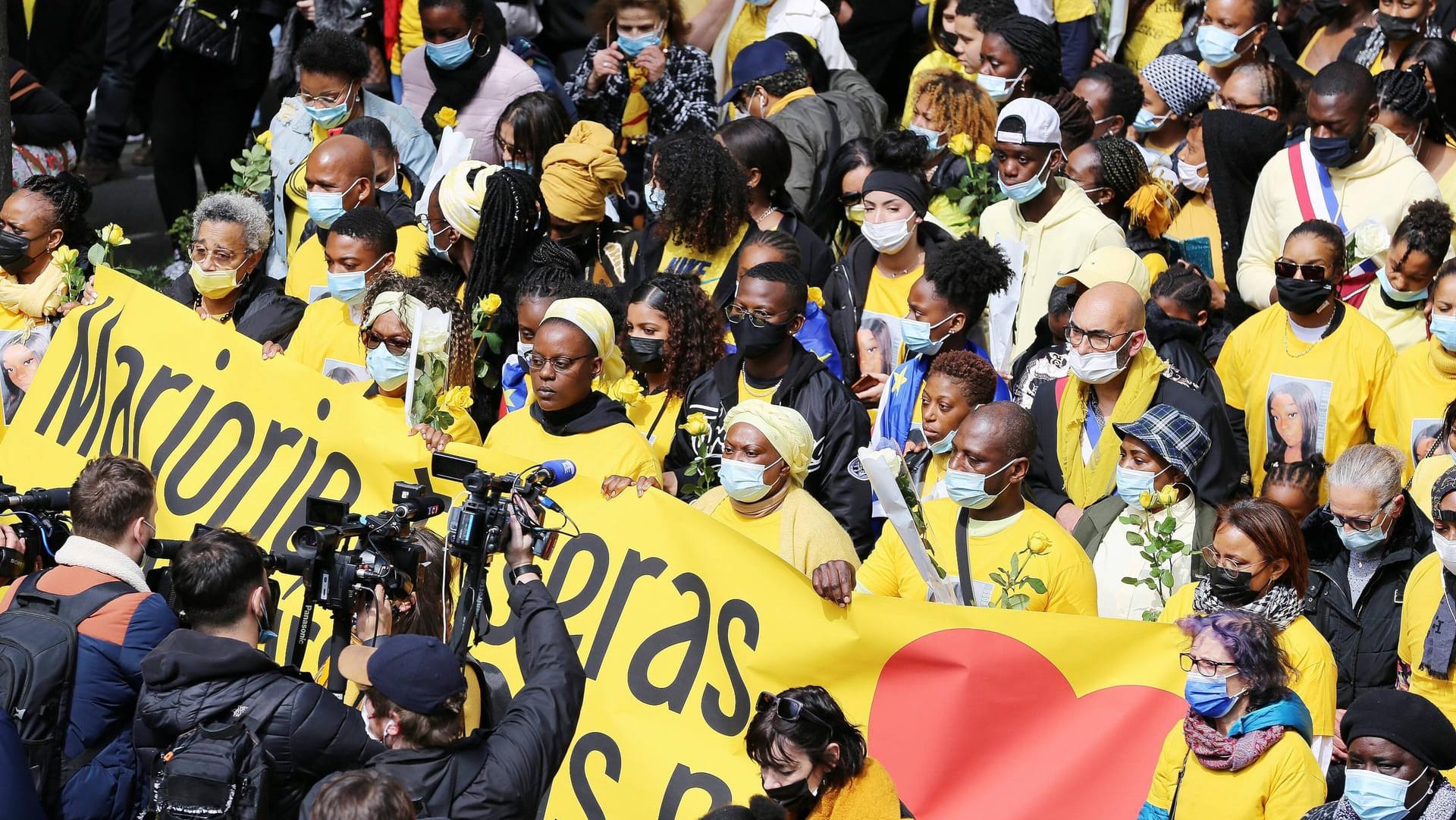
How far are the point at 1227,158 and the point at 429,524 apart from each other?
4680mm

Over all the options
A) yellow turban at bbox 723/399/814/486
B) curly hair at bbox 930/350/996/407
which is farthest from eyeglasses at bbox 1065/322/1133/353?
yellow turban at bbox 723/399/814/486

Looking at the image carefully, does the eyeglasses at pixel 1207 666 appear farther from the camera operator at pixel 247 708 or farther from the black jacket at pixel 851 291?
the black jacket at pixel 851 291

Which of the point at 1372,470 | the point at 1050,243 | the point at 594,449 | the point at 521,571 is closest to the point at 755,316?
the point at 594,449

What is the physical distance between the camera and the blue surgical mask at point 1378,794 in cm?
505

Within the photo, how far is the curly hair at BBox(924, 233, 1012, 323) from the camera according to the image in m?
8.07

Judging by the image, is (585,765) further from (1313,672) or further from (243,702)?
(1313,672)

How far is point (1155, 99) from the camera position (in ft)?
34.7

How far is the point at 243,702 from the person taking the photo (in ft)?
16.5

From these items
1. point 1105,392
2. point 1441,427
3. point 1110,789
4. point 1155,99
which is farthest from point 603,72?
point 1110,789

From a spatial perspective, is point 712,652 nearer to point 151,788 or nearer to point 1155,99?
point 151,788

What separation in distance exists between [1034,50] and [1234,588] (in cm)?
523

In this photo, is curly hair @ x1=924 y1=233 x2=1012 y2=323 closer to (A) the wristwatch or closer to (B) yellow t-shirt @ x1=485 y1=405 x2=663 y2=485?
(B) yellow t-shirt @ x1=485 y1=405 x2=663 y2=485

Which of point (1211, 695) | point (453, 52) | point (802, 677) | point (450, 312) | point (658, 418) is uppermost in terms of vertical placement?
point (453, 52)

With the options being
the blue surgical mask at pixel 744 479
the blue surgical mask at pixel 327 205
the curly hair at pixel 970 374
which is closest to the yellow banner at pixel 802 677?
Result: the blue surgical mask at pixel 744 479
